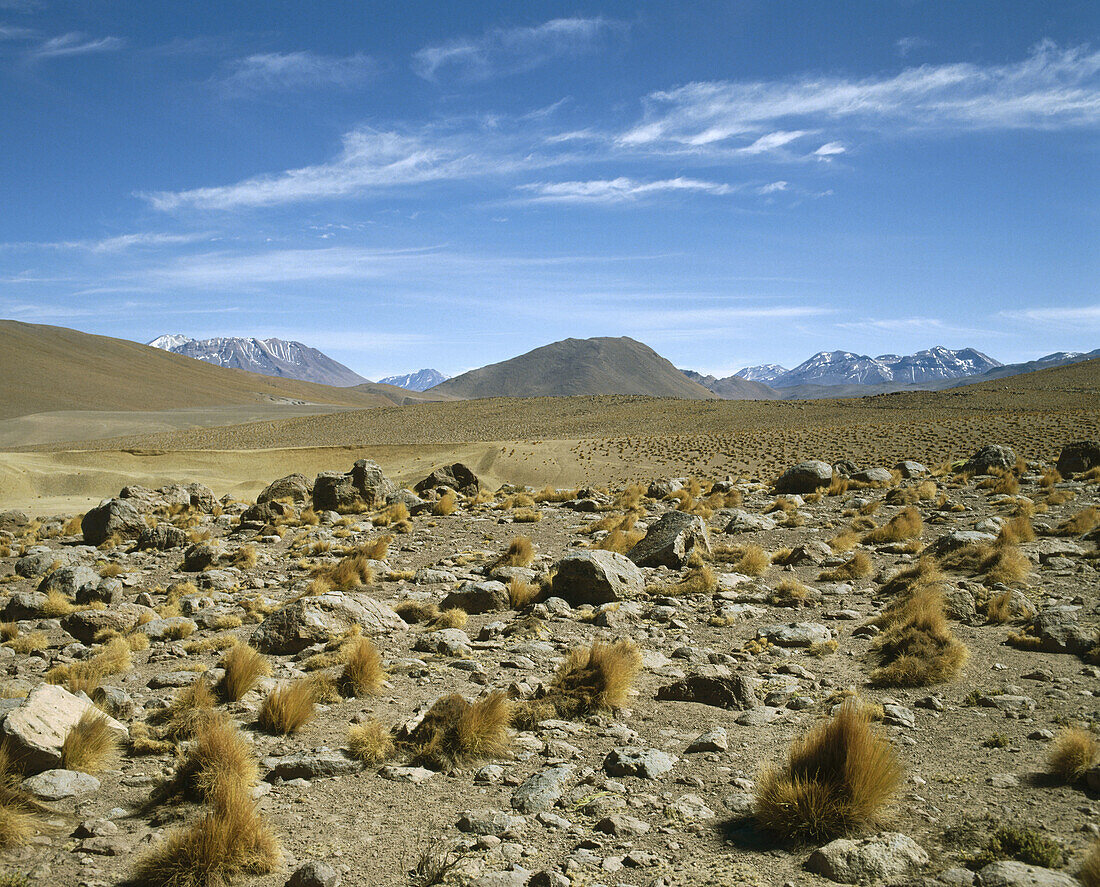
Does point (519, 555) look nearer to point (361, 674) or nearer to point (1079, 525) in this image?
point (361, 674)

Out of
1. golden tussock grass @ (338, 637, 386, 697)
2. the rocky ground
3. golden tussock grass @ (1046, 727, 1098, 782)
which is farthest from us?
golden tussock grass @ (338, 637, 386, 697)

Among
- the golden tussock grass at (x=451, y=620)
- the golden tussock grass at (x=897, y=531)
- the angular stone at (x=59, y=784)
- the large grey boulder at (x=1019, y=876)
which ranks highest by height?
the golden tussock grass at (x=897, y=531)

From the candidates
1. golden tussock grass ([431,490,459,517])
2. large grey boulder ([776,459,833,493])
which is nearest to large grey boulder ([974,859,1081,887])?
golden tussock grass ([431,490,459,517])

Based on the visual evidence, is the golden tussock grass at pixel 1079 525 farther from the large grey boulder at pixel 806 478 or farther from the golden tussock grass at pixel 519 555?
the golden tussock grass at pixel 519 555

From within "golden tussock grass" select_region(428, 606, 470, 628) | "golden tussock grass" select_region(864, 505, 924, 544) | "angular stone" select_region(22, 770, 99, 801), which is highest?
"golden tussock grass" select_region(864, 505, 924, 544)

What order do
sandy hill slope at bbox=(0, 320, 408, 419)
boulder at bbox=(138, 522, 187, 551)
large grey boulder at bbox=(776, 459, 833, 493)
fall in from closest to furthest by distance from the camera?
boulder at bbox=(138, 522, 187, 551) < large grey boulder at bbox=(776, 459, 833, 493) < sandy hill slope at bbox=(0, 320, 408, 419)

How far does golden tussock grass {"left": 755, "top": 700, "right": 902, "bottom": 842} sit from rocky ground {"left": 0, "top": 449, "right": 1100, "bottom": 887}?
0.13m

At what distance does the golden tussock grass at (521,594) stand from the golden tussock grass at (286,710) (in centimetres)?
420

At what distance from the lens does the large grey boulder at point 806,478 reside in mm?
22359

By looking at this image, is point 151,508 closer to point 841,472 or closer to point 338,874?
point 338,874

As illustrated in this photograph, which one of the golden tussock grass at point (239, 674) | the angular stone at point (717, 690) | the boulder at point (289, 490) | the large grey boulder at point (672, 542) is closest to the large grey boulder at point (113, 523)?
the boulder at point (289, 490)

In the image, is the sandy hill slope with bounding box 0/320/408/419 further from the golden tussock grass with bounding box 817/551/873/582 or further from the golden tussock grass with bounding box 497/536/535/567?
the golden tussock grass with bounding box 817/551/873/582

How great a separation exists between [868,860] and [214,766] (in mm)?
3940

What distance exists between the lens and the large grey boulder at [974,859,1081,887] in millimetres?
3227
